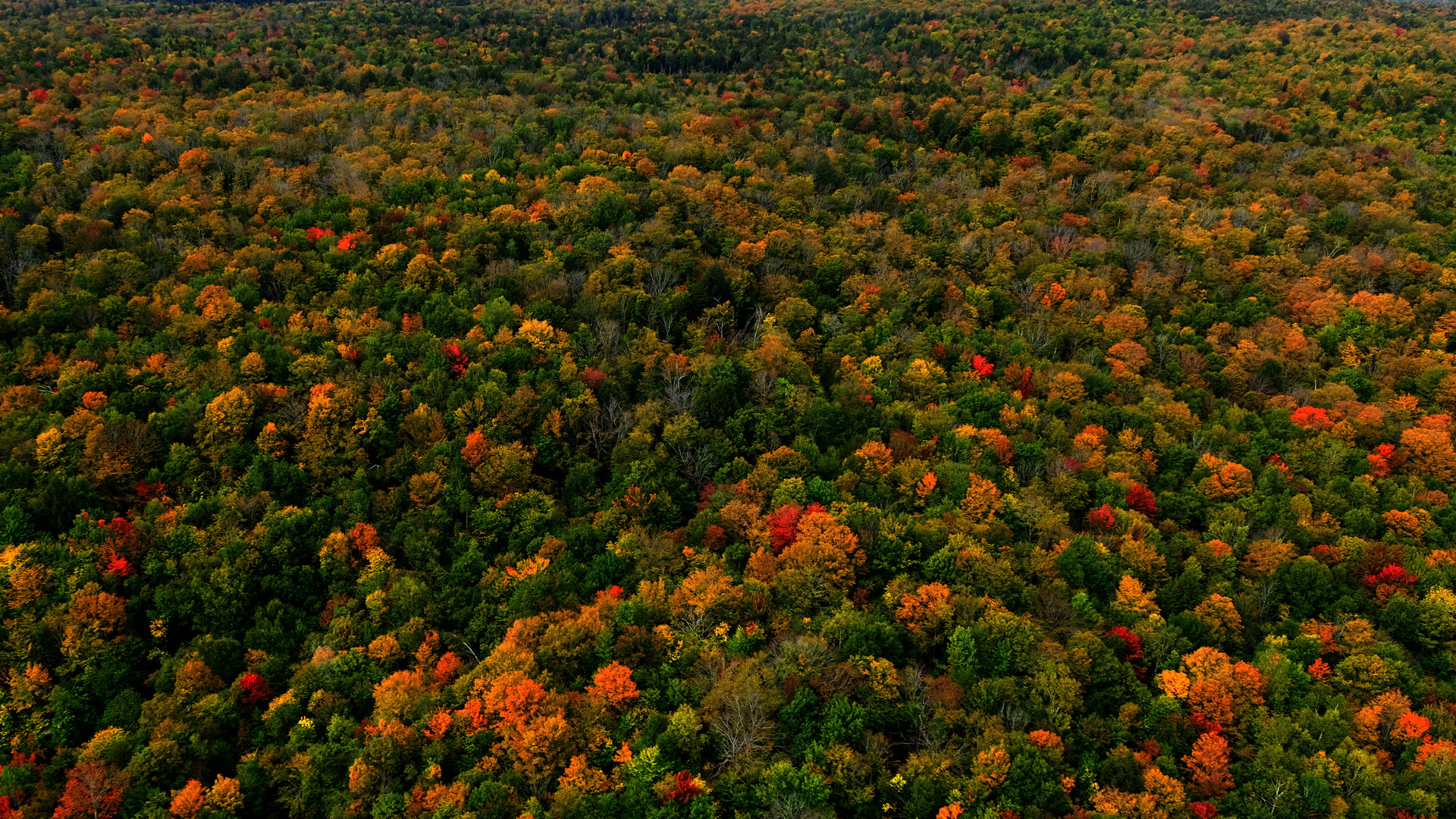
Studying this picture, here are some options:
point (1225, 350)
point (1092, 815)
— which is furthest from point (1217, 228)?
point (1092, 815)

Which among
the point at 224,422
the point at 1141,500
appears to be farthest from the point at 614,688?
the point at 1141,500

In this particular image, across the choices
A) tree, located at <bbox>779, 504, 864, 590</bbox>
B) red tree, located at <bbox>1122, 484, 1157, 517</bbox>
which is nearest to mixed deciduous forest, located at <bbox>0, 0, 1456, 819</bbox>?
tree, located at <bbox>779, 504, 864, 590</bbox>

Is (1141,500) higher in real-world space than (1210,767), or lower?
higher

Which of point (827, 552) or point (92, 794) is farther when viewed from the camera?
point (827, 552)

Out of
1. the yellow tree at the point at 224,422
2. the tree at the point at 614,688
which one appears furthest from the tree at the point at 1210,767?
the yellow tree at the point at 224,422

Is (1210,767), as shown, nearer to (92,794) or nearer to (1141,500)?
(1141,500)

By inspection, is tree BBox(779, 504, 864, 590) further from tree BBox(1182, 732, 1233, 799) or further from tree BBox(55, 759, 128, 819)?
tree BBox(55, 759, 128, 819)

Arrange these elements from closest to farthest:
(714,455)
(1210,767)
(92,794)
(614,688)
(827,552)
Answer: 1. (92,794)
2. (1210,767)
3. (614,688)
4. (827,552)
5. (714,455)

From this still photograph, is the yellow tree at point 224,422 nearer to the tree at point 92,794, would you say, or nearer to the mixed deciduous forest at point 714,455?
the mixed deciduous forest at point 714,455
